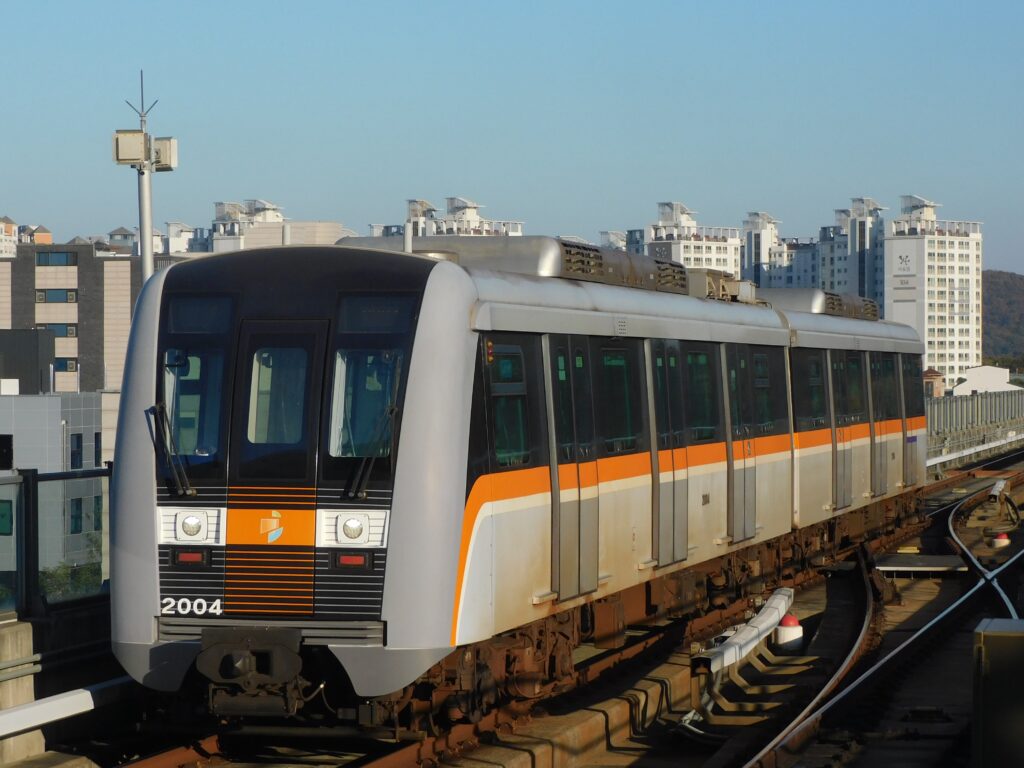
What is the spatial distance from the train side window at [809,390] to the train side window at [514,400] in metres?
7.17

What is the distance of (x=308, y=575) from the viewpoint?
912 cm

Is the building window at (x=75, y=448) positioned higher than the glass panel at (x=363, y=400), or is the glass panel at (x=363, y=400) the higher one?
the glass panel at (x=363, y=400)

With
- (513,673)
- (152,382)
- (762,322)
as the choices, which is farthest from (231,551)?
(762,322)

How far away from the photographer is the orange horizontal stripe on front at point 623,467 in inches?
455

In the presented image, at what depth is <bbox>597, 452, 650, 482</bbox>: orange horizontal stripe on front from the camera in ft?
37.9

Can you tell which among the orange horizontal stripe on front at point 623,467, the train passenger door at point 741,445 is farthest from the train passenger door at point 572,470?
the train passenger door at point 741,445

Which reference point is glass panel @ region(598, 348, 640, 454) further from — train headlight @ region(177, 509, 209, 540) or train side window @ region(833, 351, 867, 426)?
train side window @ region(833, 351, 867, 426)

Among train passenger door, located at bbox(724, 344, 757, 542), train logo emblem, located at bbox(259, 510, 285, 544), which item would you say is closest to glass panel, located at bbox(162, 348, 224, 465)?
train logo emblem, located at bbox(259, 510, 285, 544)

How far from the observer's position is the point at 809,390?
17734 mm

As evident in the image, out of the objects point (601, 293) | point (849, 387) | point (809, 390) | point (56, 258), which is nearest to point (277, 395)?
point (601, 293)

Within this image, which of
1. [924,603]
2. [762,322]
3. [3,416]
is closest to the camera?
[762,322]

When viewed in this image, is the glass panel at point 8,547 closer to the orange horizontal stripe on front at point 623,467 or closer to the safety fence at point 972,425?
the orange horizontal stripe on front at point 623,467

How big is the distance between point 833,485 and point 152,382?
35.8ft

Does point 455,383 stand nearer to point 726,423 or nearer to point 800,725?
point 800,725
